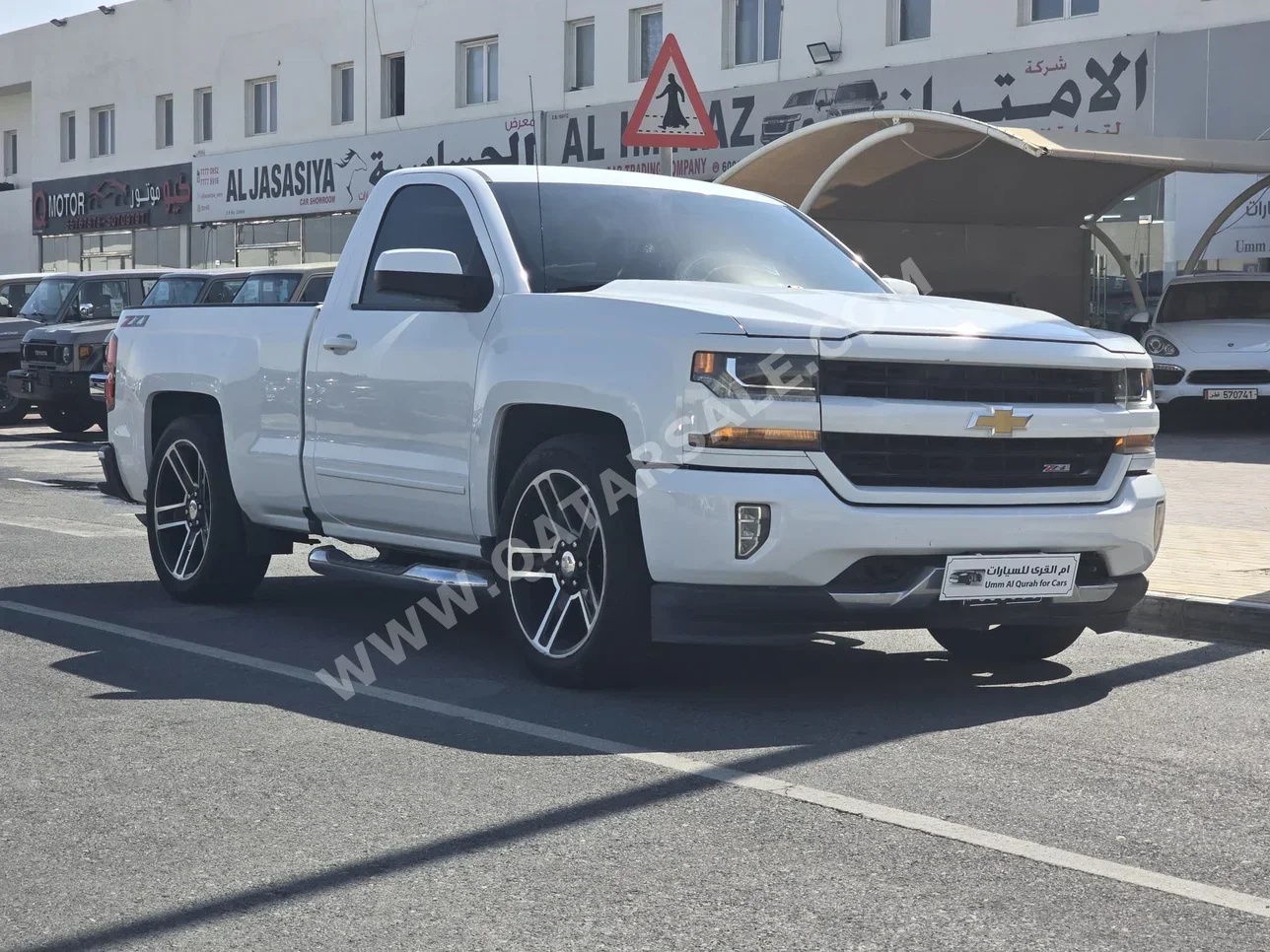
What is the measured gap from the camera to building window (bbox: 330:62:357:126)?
34750 millimetres

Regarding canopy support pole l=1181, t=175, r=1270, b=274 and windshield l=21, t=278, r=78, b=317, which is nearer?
canopy support pole l=1181, t=175, r=1270, b=274

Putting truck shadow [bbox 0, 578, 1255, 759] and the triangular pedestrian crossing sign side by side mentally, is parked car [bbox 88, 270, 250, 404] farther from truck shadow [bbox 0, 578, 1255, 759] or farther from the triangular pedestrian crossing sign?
truck shadow [bbox 0, 578, 1255, 759]

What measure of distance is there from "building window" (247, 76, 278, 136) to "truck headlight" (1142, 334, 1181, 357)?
73.6 ft

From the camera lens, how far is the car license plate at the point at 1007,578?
19.4 ft

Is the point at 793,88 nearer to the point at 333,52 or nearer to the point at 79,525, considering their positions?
the point at 333,52

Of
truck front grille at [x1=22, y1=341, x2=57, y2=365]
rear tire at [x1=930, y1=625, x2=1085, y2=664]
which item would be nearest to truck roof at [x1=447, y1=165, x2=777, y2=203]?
rear tire at [x1=930, y1=625, x2=1085, y2=664]

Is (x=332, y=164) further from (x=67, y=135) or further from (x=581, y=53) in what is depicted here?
(x=67, y=135)

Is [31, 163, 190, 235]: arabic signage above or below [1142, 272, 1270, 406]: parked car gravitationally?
above

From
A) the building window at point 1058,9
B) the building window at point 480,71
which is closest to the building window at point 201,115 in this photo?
the building window at point 480,71

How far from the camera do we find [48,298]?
2330 cm

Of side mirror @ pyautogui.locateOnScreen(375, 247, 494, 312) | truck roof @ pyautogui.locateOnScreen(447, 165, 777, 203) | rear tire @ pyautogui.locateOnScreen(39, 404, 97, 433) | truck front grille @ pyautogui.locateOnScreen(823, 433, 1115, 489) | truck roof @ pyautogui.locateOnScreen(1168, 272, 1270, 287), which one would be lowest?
rear tire @ pyautogui.locateOnScreen(39, 404, 97, 433)

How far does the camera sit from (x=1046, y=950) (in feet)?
12.1

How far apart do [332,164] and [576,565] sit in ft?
95.7

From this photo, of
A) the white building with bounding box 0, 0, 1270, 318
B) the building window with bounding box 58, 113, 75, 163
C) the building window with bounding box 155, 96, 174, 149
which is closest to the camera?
the white building with bounding box 0, 0, 1270, 318
